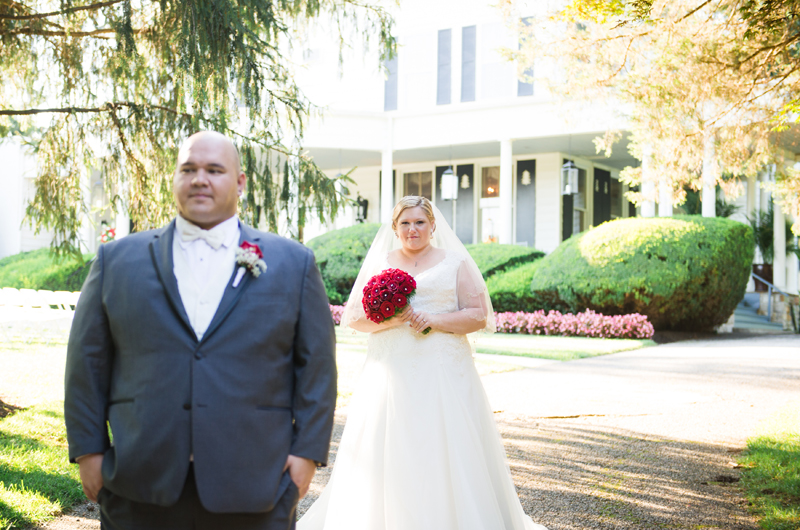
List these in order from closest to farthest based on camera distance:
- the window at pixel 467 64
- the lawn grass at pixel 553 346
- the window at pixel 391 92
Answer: the lawn grass at pixel 553 346
the window at pixel 467 64
the window at pixel 391 92

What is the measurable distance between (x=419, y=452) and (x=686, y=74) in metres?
5.39

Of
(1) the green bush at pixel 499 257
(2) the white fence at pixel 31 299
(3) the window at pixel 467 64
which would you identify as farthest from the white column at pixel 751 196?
(2) the white fence at pixel 31 299

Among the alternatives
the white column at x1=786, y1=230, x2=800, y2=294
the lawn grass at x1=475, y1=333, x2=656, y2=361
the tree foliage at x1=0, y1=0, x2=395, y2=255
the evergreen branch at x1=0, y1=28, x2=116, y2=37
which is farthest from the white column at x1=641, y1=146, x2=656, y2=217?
the white column at x1=786, y1=230, x2=800, y2=294

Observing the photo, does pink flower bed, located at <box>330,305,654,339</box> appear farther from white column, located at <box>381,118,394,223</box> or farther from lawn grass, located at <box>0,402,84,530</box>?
lawn grass, located at <box>0,402,84,530</box>

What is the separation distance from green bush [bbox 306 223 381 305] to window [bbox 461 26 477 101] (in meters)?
6.01

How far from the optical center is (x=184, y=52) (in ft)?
18.4

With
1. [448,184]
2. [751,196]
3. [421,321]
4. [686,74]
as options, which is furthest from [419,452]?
[751,196]

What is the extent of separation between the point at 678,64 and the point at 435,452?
5.39m

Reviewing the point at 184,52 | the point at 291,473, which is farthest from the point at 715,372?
the point at 291,473

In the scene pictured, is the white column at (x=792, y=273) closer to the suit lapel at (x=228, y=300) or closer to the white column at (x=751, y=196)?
the white column at (x=751, y=196)

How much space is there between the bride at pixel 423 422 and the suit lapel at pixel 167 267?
2.11 meters

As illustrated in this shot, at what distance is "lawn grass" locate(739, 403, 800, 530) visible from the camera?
441 centimetres

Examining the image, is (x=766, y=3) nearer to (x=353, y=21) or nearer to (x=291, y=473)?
(x=353, y=21)

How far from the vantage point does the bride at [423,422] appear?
12.7 ft
